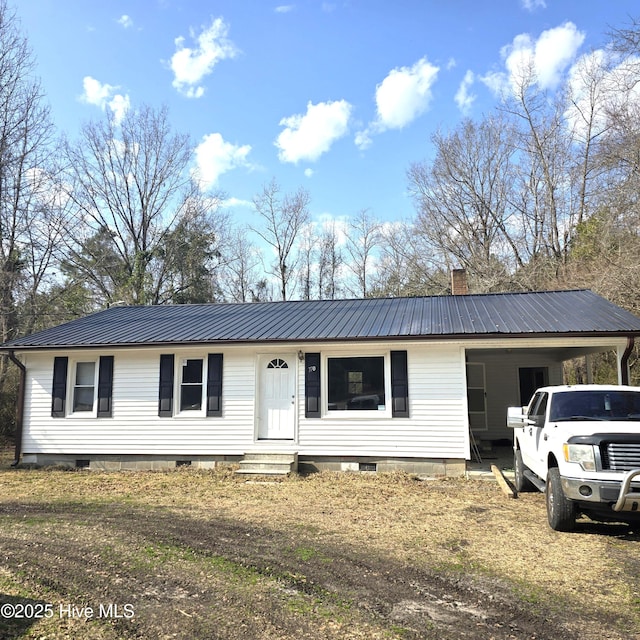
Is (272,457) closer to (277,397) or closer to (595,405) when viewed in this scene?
(277,397)

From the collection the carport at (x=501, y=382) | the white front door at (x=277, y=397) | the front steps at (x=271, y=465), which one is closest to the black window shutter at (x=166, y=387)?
the white front door at (x=277, y=397)

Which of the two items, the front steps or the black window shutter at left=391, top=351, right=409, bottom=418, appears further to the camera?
the black window shutter at left=391, top=351, right=409, bottom=418

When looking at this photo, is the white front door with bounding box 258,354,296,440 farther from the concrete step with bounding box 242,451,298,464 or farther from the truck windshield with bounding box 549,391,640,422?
the truck windshield with bounding box 549,391,640,422

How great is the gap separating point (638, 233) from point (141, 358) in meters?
14.0

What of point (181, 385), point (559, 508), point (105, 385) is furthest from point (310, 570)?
point (105, 385)

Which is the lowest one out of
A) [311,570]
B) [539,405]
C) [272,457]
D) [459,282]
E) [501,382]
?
[311,570]

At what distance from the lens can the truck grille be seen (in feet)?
18.4

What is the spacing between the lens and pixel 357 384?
11.3 meters

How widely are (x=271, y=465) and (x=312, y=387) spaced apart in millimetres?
1931

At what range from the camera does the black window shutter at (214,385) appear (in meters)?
11.7

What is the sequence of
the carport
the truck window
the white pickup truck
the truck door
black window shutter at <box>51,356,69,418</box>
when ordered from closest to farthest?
1. the white pickup truck
2. the truck door
3. the truck window
4. black window shutter at <box>51,356,69,418</box>
5. the carport

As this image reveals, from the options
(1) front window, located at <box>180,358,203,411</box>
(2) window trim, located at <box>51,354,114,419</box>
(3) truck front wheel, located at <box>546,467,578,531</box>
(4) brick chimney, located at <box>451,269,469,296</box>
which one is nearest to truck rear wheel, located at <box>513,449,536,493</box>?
(3) truck front wheel, located at <box>546,467,578,531</box>

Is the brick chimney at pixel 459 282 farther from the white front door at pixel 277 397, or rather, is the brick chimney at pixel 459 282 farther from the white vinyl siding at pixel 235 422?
the white front door at pixel 277 397

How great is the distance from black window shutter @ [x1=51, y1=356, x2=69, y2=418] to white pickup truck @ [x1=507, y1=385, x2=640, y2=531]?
1048 centimetres
